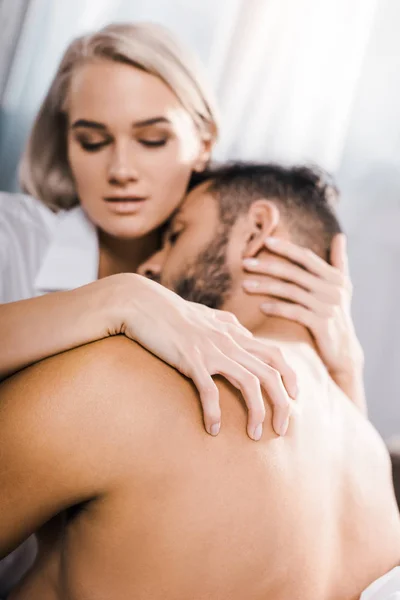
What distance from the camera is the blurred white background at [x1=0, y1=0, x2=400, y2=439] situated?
1.92 m

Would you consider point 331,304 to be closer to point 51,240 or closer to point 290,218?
point 290,218

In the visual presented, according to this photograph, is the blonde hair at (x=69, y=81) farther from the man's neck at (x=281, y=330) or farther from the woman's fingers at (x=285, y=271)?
the man's neck at (x=281, y=330)

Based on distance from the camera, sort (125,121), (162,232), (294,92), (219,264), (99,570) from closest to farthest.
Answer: (99,570) → (219,264) → (125,121) → (162,232) → (294,92)

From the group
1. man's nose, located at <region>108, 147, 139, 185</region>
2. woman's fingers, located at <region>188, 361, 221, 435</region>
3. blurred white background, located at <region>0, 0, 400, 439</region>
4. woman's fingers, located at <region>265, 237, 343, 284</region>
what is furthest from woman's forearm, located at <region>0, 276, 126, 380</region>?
blurred white background, located at <region>0, 0, 400, 439</region>

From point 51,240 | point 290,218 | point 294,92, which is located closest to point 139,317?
point 290,218

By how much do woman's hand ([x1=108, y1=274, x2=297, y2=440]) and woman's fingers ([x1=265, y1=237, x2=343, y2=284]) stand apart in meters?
0.27

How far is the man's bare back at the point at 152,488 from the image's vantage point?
71 centimetres

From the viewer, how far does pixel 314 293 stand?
1237 millimetres

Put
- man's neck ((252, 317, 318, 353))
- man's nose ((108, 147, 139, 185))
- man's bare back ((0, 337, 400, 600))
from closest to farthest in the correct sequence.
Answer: man's bare back ((0, 337, 400, 600)) → man's neck ((252, 317, 318, 353)) → man's nose ((108, 147, 139, 185))

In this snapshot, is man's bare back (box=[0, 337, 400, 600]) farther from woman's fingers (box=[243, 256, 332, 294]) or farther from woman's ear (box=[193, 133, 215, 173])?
woman's ear (box=[193, 133, 215, 173])

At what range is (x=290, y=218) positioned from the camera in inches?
49.1

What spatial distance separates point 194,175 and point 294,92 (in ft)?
1.88

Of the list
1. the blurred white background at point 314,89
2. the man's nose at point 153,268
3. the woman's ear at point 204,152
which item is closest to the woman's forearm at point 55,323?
the man's nose at point 153,268

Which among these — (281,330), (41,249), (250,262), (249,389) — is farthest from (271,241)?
(41,249)
